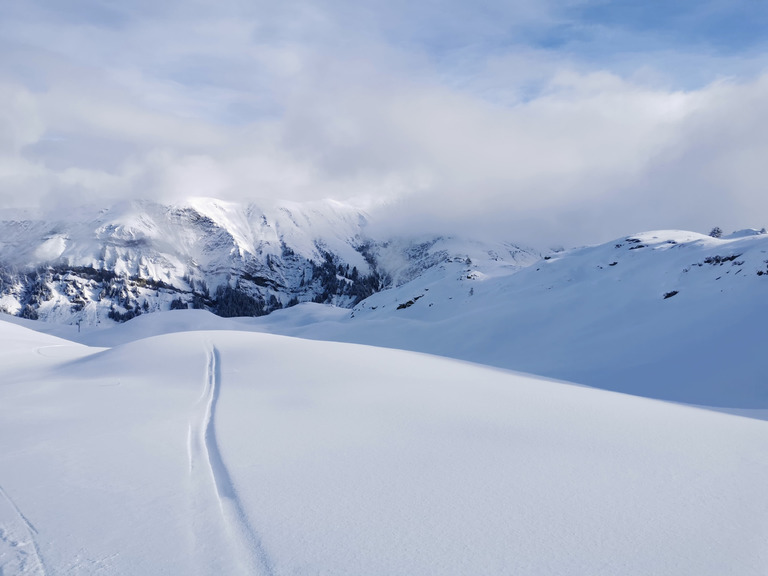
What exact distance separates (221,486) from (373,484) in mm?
1725

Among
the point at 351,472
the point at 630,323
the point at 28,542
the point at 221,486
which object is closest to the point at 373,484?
the point at 351,472

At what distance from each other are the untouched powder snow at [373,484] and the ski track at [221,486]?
0.02m

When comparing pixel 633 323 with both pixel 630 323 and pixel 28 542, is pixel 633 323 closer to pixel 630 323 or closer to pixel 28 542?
pixel 630 323

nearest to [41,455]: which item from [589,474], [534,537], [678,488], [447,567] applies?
[447,567]

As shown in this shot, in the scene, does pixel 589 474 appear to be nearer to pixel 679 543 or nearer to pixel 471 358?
pixel 679 543

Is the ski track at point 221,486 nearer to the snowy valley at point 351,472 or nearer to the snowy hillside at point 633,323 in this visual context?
the snowy valley at point 351,472

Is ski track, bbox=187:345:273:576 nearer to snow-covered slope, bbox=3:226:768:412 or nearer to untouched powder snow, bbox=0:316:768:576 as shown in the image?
untouched powder snow, bbox=0:316:768:576

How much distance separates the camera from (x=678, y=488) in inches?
222

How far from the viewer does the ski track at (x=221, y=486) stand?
4.12 m

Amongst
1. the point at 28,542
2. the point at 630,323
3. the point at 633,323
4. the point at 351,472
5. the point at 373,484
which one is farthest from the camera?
the point at 630,323

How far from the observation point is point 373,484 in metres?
5.69

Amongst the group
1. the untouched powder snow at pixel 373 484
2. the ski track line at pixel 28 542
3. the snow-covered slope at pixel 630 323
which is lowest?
the snow-covered slope at pixel 630 323

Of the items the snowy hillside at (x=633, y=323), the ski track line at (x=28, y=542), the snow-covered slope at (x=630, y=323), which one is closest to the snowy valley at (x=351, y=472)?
the ski track line at (x=28, y=542)

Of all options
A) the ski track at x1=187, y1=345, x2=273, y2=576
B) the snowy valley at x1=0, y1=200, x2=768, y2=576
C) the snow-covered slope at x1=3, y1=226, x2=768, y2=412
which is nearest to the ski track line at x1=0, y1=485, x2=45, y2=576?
the snowy valley at x1=0, y1=200, x2=768, y2=576
